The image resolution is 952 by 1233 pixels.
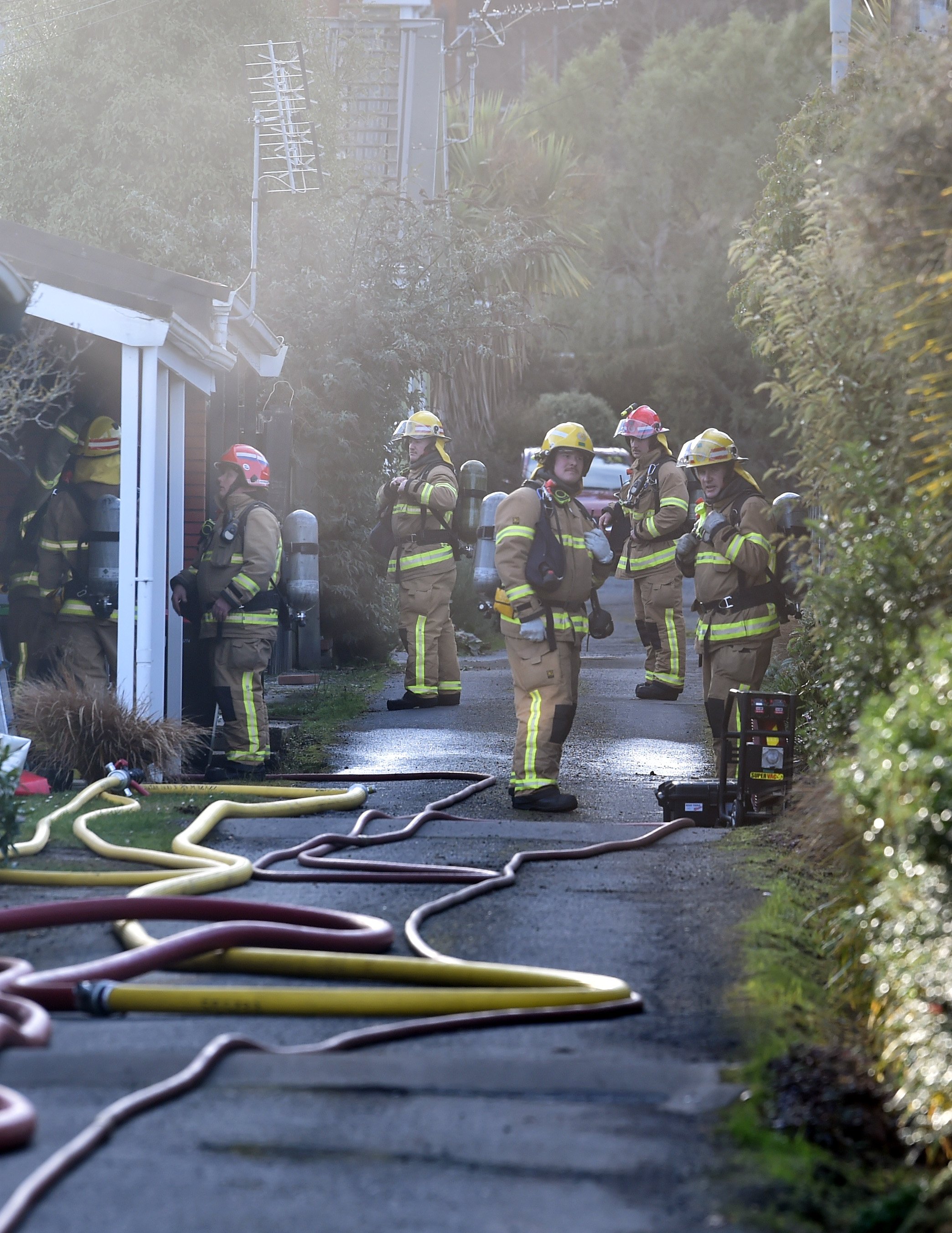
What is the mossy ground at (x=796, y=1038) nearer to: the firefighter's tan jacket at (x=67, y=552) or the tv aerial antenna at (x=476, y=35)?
the firefighter's tan jacket at (x=67, y=552)

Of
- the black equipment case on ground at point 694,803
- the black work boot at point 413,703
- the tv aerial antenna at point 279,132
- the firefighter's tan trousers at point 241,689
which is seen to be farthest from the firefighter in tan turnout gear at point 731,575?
the tv aerial antenna at point 279,132

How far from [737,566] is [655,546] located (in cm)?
362

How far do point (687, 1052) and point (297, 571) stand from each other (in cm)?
672

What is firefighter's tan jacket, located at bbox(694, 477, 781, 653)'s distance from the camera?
25.6ft

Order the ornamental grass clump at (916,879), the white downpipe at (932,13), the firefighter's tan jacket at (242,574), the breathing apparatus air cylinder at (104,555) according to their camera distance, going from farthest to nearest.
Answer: the breathing apparatus air cylinder at (104,555) → the firefighter's tan jacket at (242,574) → the white downpipe at (932,13) → the ornamental grass clump at (916,879)

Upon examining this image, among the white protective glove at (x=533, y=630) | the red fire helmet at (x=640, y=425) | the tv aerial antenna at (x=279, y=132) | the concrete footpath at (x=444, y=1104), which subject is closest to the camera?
the concrete footpath at (x=444, y=1104)

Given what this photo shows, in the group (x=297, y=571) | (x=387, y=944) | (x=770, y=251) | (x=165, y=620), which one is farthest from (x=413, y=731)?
(x=387, y=944)

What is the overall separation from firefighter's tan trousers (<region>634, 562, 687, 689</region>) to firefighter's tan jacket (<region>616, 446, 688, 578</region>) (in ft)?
0.31

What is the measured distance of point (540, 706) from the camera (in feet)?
24.2

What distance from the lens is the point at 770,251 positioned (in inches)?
235

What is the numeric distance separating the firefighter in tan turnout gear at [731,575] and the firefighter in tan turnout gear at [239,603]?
7.83 ft

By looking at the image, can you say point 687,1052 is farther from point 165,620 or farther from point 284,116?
point 284,116

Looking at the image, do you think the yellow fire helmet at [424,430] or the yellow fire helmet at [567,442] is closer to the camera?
the yellow fire helmet at [567,442]

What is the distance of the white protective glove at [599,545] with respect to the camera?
768cm
